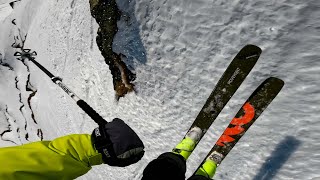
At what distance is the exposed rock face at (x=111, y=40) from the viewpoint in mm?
5090

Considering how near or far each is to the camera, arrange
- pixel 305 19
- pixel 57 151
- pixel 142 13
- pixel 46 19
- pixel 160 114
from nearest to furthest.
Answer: pixel 57 151 < pixel 305 19 < pixel 142 13 < pixel 160 114 < pixel 46 19

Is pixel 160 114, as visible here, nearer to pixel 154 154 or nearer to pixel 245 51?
pixel 154 154

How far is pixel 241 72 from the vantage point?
10.9 feet

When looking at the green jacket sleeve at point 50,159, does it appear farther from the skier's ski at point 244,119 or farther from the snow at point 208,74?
the snow at point 208,74

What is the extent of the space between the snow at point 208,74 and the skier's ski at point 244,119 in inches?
5.3

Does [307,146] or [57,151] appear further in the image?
[307,146]

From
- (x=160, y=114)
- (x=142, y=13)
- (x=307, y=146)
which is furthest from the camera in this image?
(x=160, y=114)

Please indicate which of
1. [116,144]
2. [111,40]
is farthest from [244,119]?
[111,40]

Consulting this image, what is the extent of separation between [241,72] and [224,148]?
34.7 inches

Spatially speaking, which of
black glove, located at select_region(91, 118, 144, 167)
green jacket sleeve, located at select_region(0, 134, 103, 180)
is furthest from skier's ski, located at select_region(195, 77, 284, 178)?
green jacket sleeve, located at select_region(0, 134, 103, 180)

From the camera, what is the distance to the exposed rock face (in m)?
5.09

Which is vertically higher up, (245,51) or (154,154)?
(245,51)

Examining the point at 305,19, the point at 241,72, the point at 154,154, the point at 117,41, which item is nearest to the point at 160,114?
the point at 154,154

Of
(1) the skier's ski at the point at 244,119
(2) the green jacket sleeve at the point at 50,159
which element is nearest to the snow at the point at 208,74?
(1) the skier's ski at the point at 244,119
